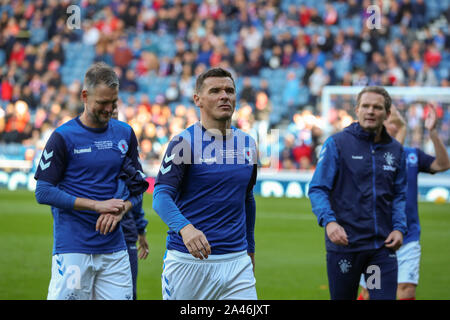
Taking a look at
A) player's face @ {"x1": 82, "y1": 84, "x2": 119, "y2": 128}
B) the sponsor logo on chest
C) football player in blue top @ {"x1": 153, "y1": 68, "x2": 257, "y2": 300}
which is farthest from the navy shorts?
player's face @ {"x1": 82, "y1": 84, "x2": 119, "y2": 128}

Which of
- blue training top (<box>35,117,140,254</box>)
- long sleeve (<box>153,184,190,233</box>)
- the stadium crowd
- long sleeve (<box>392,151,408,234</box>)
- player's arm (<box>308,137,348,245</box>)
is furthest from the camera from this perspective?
the stadium crowd

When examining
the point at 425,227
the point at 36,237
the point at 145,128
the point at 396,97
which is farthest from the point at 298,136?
the point at 36,237

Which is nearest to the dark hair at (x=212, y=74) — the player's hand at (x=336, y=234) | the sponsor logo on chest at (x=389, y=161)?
the player's hand at (x=336, y=234)

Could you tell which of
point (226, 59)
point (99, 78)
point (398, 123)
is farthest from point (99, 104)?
point (226, 59)

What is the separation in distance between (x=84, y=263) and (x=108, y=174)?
595 millimetres

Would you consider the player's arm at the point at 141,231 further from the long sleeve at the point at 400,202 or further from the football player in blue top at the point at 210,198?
the long sleeve at the point at 400,202

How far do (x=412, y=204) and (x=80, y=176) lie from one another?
3264mm

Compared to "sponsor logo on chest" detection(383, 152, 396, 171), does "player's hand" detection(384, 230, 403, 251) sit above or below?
below

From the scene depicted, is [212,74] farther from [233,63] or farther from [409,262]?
[233,63]

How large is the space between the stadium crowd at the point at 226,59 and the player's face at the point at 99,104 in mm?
13296

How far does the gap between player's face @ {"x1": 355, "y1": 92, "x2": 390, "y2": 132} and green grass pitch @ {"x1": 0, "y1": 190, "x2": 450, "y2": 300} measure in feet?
11.0

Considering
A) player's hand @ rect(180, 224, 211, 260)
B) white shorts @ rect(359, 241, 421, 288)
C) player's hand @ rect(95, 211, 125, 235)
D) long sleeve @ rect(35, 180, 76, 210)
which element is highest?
long sleeve @ rect(35, 180, 76, 210)

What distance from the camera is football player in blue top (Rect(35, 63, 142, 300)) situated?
13.6 feet

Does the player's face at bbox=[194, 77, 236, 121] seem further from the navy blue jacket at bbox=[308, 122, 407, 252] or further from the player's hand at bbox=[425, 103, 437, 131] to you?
the player's hand at bbox=[425, 103, 437, 131]
